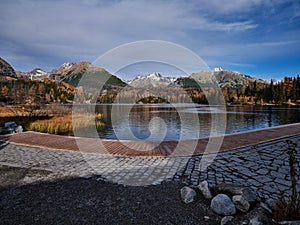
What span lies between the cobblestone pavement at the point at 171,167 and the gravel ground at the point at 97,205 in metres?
0.34

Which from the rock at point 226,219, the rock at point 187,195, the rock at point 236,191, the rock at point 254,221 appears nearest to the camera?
the rock at point 254,221

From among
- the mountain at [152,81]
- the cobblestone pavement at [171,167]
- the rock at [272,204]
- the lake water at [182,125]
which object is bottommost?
the lake water at [182,125]

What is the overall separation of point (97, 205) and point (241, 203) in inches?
84.7

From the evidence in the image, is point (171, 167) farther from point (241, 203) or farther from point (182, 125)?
point (182, 125)

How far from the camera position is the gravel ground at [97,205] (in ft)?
8.39

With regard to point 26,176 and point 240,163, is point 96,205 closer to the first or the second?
point 26,176

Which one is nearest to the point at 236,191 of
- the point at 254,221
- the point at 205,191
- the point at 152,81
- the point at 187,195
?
the point at 205,191

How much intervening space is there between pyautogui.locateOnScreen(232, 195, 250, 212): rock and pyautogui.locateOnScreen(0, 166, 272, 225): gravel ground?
0.27 feet

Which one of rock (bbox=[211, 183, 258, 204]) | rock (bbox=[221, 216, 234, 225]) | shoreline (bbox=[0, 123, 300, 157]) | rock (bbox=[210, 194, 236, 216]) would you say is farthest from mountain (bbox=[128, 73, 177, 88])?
rock (bbox=[221, 216, 234, 225])

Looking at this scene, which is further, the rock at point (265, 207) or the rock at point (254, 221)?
the rock at point (265, 207)

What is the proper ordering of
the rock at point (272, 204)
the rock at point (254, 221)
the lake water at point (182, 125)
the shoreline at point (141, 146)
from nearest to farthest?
the rock at point (254, 221) → the rock at point (272, 204) → the shoreline at point (141, 146) → the lake water at point (182, 125)

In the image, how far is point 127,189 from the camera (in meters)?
3.44

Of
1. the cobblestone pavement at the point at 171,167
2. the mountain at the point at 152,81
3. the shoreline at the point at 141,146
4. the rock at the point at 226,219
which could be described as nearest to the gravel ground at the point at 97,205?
the rock at the point at 226,219

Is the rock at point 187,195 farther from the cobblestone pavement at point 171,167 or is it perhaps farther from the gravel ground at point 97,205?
the cobblestone pavement at point 171,167
